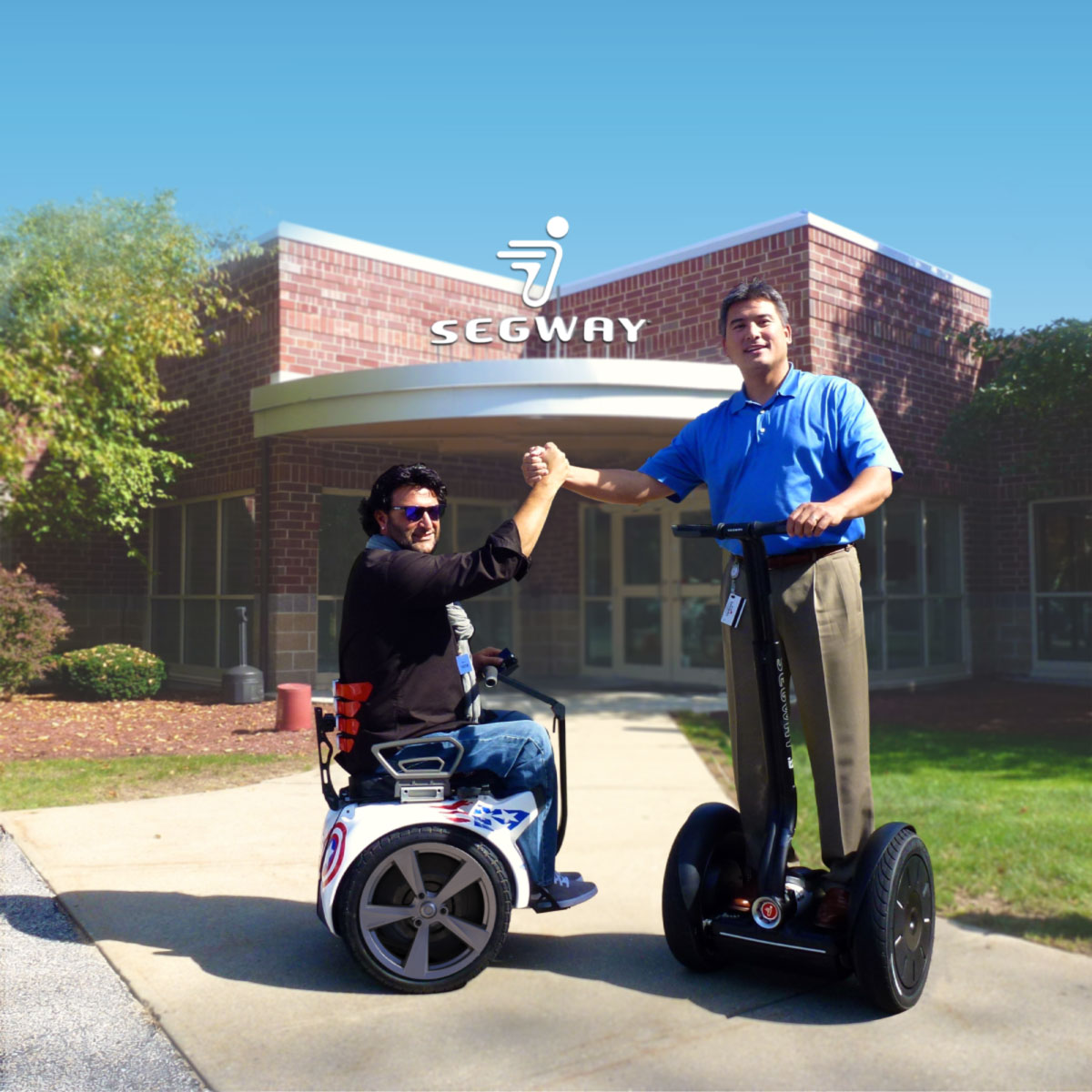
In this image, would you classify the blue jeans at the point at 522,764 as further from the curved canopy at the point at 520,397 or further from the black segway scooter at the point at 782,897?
the curved canopy at the point at 520,397

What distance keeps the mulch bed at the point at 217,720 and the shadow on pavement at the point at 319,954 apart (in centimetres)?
396

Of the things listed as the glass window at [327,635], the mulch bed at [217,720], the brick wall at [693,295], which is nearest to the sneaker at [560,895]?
the mulch bed at [217,720]

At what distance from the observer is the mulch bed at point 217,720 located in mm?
8586

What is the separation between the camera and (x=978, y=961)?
368 centimetres

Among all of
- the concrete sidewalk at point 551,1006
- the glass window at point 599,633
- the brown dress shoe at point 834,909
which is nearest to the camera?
the concrete sidewalk at point 551,1006

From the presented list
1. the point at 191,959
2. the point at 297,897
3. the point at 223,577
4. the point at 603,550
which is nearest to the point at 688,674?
the point at 603,550

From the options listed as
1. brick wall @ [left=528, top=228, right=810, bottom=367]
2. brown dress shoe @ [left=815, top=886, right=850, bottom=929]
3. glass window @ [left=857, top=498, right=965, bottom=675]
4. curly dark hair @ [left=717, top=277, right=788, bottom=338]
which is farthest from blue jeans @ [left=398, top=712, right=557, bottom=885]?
glass window @ [left=857, top=498, right=965, bottom=675]

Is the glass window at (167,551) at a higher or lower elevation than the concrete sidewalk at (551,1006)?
higher

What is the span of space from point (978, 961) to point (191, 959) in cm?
269

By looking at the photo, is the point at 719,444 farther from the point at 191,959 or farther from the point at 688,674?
the point at 688,674

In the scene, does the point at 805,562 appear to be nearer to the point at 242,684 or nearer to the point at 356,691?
the point at 356,691

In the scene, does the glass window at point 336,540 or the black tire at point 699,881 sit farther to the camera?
the glass window at point 336,540

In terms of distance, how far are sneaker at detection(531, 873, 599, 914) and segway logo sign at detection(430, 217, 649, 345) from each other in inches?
365

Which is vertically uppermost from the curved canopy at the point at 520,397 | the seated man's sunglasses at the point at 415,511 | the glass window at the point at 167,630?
the curved canopy at the point at 520,397
